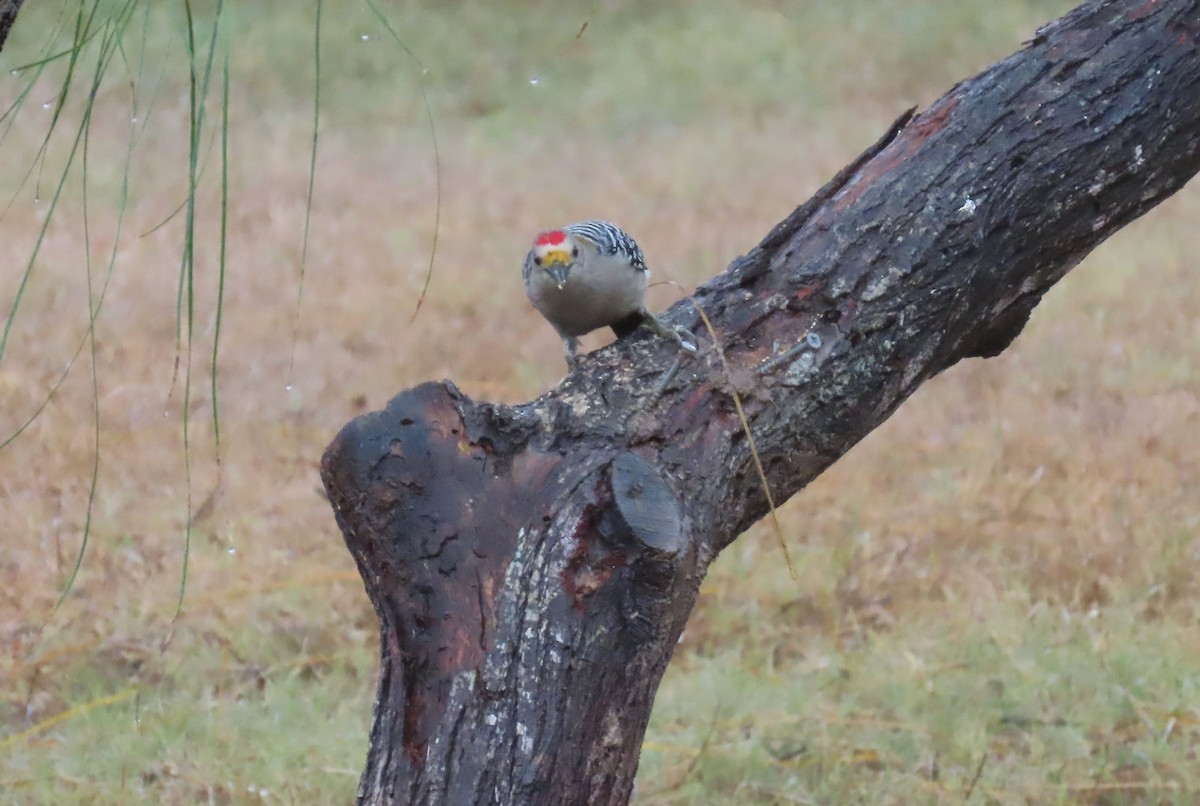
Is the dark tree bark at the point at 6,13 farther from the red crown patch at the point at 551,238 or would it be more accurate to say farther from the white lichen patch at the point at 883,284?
the white lichen patch at the point at 883,284

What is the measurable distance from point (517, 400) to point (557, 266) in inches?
79.2

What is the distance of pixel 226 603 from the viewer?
283cm

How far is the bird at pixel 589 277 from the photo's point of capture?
168 centimetres

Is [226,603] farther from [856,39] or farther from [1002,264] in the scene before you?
[856,39]

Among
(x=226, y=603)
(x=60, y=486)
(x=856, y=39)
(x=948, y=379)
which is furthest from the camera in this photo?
(x=856, y=39)

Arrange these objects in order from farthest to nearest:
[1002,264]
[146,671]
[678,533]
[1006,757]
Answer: [146,671] → [1006,757] → [1002,264] → [678,533]

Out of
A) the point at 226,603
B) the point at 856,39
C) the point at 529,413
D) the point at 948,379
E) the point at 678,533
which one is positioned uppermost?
the point at 856,39

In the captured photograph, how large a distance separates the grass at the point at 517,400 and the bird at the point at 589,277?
8.8 inches

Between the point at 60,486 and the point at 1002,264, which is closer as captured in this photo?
the point at 1002,264

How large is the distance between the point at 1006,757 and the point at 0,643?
6.73 ft

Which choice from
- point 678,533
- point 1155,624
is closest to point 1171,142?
point 678,533

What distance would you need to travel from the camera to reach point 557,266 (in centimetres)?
168

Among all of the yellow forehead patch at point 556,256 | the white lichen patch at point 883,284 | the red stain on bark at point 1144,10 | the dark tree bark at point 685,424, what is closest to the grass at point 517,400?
the yellow forehead patch at point 556,256

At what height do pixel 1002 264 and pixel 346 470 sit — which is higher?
pixel 1002 264
